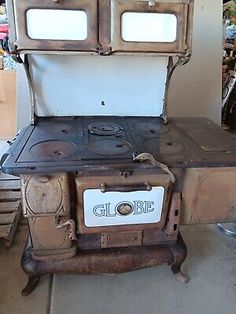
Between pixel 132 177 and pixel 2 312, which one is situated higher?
pixel 132 177

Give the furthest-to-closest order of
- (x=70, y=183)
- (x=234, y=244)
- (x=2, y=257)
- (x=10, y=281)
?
(x=234, y=244) → (x=2, y=257) → (x=10, y=281) → (x=70, y=183)

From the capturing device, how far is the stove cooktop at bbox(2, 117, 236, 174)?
1.10 meters

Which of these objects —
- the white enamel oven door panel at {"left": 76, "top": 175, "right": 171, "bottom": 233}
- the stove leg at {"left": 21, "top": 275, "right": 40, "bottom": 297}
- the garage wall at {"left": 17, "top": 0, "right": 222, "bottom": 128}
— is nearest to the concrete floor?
the stove leg at {"left": 21, "top": 275, "right": 40, "bottom": 297}

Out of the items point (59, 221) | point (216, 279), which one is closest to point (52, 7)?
point (59, 221)

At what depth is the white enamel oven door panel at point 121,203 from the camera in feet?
3.71

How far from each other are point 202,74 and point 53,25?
1202 mm

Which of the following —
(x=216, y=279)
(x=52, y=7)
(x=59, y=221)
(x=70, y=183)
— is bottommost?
(x=216, y=279)

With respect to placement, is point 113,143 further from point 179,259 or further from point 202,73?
point 202,73

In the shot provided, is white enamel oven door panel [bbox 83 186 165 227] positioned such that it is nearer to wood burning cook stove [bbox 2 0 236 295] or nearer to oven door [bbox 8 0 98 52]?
wood burning cook stove [bbox 2 0 236 295]

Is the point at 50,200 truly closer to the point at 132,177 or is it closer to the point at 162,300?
the point at 132,177

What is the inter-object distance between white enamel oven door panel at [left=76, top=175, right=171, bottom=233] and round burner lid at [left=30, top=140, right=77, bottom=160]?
0.12 metres

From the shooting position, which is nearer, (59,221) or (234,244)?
(59,221)

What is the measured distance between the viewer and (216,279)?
1.43 metres

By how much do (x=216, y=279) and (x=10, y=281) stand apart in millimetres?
928
